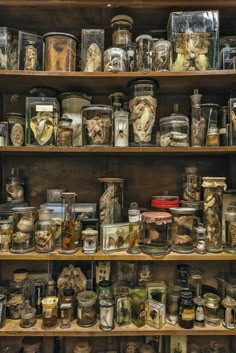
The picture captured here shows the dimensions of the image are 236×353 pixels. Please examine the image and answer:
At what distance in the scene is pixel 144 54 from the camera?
1116mm

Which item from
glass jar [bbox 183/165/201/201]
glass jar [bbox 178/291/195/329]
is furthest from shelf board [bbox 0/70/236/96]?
glass jar [bbox 178/291/195/329]

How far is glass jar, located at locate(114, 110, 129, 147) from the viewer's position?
1.10m

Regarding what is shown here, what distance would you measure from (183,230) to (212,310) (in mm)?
380

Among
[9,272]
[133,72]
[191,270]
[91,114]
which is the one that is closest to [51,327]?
[9,272]

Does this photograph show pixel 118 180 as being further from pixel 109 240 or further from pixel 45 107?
pixel 45 107

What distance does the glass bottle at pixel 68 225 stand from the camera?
3.55 feet

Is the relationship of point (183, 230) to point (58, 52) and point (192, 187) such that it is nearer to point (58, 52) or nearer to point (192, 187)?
Result: point (192, 187)

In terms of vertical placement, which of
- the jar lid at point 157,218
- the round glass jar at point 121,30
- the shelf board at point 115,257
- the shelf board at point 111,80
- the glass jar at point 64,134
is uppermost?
the round glass jar at point 121,30

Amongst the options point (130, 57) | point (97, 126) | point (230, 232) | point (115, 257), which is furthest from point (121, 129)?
point (230, 232)

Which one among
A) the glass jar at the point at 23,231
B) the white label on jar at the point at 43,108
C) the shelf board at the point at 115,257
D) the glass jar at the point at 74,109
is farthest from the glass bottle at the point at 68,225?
the white label on jar at the point at 43,108

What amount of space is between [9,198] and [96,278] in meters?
0.57

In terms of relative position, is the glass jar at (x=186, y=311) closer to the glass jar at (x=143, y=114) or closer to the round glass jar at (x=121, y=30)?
the glass jar at (x=143, y=114)

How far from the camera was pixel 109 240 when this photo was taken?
1.09 m

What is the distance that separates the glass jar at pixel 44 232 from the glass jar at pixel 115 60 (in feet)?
2.23
